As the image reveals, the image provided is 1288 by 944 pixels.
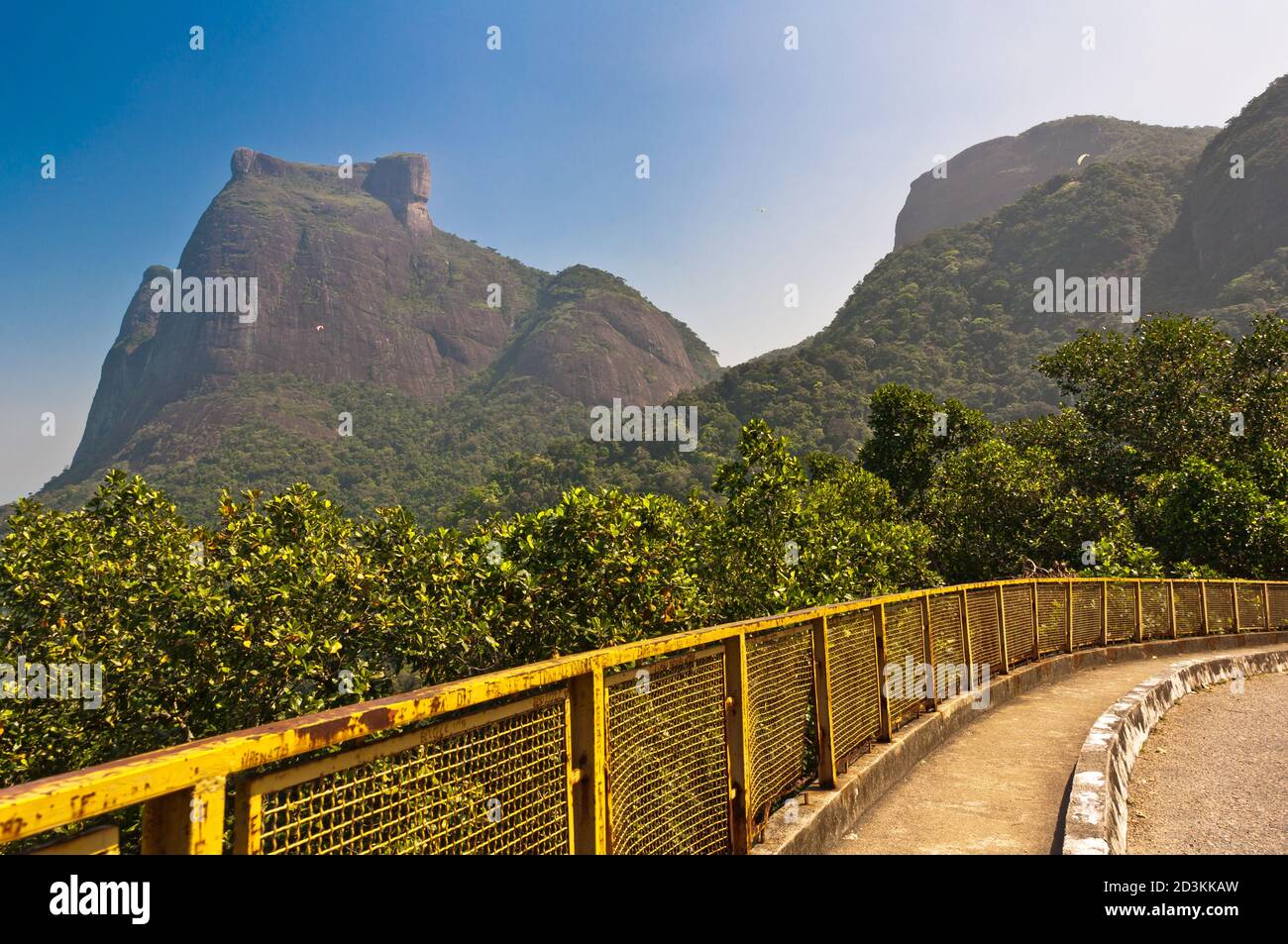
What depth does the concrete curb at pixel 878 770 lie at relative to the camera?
14.7 feet

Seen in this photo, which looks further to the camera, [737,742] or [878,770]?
[878,770]

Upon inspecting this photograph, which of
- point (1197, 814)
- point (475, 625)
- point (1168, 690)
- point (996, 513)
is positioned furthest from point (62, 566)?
point (996, 513)

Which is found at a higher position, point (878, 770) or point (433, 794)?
point (433, 794)

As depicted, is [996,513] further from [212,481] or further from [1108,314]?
[212,481]

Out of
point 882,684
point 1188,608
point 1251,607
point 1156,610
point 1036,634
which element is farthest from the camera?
point 1251,607

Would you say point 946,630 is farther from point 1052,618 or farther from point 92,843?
point 92,843

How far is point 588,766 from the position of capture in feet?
9.21

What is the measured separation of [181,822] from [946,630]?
323 inches

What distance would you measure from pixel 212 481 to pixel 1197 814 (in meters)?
158

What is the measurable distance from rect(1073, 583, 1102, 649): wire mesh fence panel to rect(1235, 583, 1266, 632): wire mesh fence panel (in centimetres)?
702

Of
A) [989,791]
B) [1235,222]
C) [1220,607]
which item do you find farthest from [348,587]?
[1235,222]

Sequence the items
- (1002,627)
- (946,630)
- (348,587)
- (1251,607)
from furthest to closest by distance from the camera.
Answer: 1. (1251,607)
2. (348,587)
3. (1002,627)
4. (946,630)

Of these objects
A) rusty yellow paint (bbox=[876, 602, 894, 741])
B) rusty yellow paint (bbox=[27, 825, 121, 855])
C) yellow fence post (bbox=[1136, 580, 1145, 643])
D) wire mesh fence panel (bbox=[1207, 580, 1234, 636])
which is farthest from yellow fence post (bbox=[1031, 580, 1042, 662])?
rusty yellow paint (bbox=[27, 825, 121, 855])

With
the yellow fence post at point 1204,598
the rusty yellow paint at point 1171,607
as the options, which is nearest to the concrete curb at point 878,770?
the rusty yellow paint at point 1171,607
